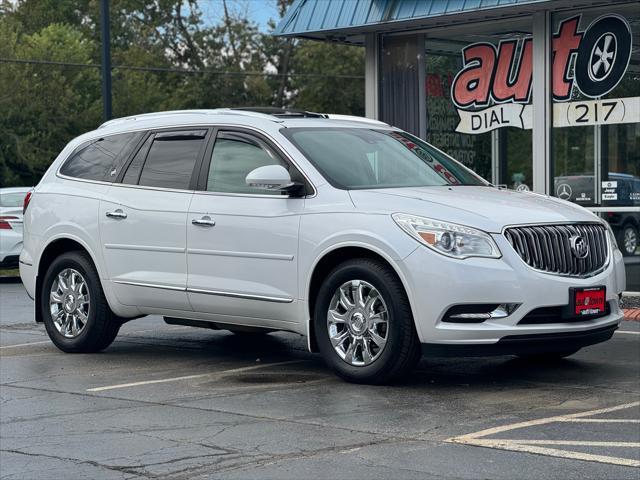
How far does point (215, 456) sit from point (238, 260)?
2.86 metres

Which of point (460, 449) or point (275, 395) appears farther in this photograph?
point (275, 395)

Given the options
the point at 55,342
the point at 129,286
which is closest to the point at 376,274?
the point at 129,286

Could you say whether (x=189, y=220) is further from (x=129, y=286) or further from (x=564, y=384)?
(x=564, y=384)

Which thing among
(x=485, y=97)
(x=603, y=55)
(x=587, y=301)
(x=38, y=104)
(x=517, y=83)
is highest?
(x=38, y=104)

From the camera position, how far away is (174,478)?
562 cm

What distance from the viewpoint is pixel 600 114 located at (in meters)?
13.6

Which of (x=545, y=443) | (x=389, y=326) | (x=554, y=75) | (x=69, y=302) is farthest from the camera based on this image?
(x=554, y=75)

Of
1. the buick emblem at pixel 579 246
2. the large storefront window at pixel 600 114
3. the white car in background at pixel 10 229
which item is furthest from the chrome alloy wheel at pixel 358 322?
the white car in background at pixel 10 229

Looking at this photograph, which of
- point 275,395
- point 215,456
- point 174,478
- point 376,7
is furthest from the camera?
point 376,7

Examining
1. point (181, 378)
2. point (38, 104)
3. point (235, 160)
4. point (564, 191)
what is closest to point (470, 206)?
point (235, 160)

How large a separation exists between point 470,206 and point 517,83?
22.3ft

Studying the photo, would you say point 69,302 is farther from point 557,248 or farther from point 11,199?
point 11,199

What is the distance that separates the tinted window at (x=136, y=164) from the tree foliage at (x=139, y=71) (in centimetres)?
3767

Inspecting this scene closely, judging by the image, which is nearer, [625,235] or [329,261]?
[329,261]
